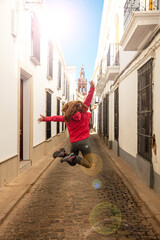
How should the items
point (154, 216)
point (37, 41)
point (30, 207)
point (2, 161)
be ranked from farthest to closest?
point (37, 41)
point (2, 161)
point (30, 207)
point (154, 216)

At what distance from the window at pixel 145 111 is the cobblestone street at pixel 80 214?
1.13 m

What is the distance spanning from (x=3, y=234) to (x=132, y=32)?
211 inches

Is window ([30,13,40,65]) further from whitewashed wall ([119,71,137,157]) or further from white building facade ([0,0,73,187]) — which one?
whitewashed wall ([119,71,137,157])

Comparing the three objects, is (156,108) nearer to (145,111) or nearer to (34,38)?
(145,111)

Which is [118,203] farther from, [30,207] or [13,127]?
[13,127]

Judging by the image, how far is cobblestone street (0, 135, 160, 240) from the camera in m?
2.85

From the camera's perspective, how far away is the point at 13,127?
5637 mm

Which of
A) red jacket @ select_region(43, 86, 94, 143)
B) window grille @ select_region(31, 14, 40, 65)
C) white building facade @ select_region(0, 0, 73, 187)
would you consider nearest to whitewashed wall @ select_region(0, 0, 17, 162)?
white building facade @ select_region(0, 0, 73, 187)

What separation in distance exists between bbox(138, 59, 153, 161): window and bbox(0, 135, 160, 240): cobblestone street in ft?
3.71

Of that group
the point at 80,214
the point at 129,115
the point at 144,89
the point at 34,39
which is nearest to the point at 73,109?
the point at 80,214

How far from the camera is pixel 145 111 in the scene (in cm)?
538

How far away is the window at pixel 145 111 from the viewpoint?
197 inches

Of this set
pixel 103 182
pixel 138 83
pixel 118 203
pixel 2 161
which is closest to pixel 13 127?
pixel 2 161

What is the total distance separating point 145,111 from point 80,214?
10.3 ft
